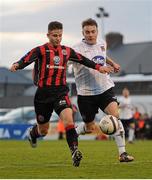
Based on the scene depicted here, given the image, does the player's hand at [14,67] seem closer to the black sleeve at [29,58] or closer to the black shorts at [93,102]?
the black sleeve at [29,58]

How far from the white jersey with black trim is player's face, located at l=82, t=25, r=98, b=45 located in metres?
0.12

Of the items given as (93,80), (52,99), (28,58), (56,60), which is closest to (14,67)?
(28,58)

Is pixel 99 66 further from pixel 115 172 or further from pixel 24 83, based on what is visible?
pixel 24 83

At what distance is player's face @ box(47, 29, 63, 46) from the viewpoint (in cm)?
1149

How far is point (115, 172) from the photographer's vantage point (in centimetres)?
993

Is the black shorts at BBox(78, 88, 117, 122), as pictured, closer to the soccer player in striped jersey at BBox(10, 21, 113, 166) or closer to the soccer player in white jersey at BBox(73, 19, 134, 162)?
the soccer player in white jersey at BBox(73, 19, 134, 162)

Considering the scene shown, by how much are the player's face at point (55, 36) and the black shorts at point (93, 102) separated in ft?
5.33

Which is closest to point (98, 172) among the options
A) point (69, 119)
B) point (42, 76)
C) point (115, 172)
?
point (115, 172)

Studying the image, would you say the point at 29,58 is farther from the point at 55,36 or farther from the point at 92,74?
the point at 92,74

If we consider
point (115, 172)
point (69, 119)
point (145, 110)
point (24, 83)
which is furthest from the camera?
point (24, 83)

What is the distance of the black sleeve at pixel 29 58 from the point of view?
11414 mm

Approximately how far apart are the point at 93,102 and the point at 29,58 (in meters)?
1.99

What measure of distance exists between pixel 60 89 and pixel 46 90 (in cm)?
24

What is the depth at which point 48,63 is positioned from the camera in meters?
11.5
